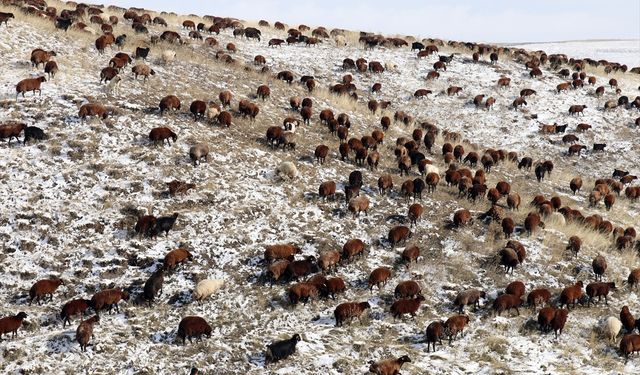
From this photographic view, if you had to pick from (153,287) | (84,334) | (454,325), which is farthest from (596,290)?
(84,334)

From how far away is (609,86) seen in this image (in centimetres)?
3938

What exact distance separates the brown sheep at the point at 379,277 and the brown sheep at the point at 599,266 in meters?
6.39

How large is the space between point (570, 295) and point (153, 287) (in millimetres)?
11038

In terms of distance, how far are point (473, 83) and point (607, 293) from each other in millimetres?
22010

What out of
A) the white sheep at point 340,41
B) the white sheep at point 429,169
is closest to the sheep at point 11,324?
the white sheep at point 429,169

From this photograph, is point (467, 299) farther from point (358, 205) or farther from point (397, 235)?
point (358, 205)

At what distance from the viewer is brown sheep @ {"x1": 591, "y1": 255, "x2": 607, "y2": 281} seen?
60.2ft

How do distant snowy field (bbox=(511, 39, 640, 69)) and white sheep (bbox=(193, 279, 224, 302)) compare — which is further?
distant snowy field (bbox=(511, 39, 640, 69))

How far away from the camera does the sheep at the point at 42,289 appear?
49.2 feet

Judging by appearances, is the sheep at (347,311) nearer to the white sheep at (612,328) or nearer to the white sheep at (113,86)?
the white sheep at (612,328)

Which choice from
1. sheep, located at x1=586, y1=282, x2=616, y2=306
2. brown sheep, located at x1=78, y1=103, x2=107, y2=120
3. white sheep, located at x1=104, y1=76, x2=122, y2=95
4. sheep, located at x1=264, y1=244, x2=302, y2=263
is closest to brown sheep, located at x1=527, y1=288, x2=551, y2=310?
sheep, located at x1=586, y1=282, x2=616, y2=306

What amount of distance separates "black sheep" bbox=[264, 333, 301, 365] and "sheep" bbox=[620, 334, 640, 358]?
7.96 meters

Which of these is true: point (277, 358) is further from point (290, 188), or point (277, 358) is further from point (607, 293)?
point (607, 293)

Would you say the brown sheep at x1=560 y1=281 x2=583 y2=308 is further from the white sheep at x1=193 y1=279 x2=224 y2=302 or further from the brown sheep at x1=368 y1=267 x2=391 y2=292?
the white sheep at x1=193 y1=279 x2=224 y2=302
